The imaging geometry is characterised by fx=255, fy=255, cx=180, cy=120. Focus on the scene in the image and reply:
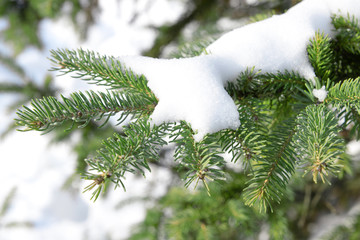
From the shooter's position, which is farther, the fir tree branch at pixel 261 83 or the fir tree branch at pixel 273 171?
the fir tree branch at pixel 261 83

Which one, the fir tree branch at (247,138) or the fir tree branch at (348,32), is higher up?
the fir tree branch at (348,32)

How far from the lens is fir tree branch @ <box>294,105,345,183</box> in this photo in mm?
420

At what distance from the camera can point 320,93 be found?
549 millimetres

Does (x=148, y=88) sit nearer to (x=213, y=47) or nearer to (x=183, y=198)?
(x=213, y=47)

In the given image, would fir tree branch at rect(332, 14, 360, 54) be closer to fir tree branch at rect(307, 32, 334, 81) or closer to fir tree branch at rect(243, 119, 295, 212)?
fir tree branch at rect(307, 32, 334, 81)

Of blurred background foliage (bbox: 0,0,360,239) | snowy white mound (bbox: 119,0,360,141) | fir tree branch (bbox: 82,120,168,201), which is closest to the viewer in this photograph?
fir tree branch (bbox: 82,120,168,201)

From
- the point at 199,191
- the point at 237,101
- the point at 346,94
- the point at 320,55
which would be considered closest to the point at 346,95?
the point at 346,94

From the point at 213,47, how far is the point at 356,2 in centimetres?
39

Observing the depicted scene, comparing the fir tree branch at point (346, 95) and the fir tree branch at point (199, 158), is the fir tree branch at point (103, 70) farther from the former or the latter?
the fir tree branch at point (346, 95)

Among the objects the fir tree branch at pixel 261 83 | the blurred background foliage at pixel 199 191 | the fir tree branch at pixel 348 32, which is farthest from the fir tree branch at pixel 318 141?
the blurred background foliage at pixel 199 191

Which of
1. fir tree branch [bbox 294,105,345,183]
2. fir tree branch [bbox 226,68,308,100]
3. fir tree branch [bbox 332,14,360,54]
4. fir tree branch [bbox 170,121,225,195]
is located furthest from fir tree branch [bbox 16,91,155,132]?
fir tree branch [bbox 332,14,360,54]

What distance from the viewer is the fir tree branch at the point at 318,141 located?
420 mm

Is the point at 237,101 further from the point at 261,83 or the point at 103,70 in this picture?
the point at 103,70

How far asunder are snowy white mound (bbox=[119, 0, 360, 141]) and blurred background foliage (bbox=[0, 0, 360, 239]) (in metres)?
0.19
